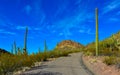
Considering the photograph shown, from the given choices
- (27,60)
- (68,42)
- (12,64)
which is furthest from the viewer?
(68,42)

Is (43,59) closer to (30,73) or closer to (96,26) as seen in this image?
(96,26)

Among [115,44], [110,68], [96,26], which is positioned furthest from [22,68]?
[115,44]

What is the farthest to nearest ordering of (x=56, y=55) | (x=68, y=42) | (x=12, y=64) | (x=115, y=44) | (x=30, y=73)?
(x=68, y=42)
(x=115, y=44)
(x=56, y=55)
(x=12, y=64)
(x=30, y=73)

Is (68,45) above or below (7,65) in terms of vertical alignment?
above

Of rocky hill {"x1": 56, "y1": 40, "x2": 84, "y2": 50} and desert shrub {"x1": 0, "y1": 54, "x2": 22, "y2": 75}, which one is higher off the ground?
rocky hill {"x1": 56, "y1": 40, "x2": 84, "y2": 50}

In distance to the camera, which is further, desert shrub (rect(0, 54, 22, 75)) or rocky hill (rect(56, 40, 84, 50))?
rocky hill (rect(56, 40, 84, 50))

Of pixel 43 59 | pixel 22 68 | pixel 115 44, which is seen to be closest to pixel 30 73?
pixel 22 68

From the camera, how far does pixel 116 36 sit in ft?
185

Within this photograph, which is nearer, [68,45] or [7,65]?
[7,65]

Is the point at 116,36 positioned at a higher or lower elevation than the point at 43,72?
higher

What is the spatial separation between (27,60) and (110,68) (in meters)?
7.85

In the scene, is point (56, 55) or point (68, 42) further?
point (68, 42)

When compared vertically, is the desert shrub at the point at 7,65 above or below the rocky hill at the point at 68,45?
below

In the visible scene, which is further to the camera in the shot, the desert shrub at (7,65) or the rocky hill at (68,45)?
the rocky hill at (68,45)
